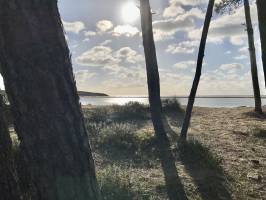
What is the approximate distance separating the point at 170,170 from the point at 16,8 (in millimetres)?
7548

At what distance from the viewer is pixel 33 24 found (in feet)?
11.5

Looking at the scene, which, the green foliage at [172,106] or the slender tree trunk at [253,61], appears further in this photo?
the green foliage at [172,106]

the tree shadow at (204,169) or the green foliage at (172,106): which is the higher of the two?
the green foliage at (172,106)

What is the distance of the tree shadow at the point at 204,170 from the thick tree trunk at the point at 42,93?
5.73 metres

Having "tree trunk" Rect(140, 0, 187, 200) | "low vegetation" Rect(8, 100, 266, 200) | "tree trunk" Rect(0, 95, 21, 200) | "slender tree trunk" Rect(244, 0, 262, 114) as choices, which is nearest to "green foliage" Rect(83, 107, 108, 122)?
"low vegetation" Rect(8, 100, 266, 200)

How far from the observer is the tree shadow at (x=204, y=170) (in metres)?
9.07

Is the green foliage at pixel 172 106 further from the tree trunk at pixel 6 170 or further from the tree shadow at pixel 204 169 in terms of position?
the tree trunk at pixel 6 170

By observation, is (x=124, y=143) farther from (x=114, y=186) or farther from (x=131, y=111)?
(x=131, y=111)

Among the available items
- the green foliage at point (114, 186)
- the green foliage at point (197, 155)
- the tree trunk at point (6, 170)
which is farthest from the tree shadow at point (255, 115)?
the tree trunk at point (6, 170)

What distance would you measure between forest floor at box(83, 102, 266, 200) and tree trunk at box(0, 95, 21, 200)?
385cm

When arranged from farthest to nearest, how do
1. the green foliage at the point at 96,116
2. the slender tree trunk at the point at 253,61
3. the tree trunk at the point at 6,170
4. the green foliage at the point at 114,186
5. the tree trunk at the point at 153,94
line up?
the slender tree trunk at the point at 253,61, the green foliage at the point at 96,116, the tree trunk at the point at 153,94, the green foliage at the point at 114,186, the tree trunk at the point at 6,170

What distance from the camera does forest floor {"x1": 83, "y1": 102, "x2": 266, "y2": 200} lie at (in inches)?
349

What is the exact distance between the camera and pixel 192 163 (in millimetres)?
11047

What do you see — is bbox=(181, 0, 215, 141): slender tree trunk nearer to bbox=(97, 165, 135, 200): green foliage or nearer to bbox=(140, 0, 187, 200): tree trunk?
bbox=(140, 0, 187, 200): tree trunk
